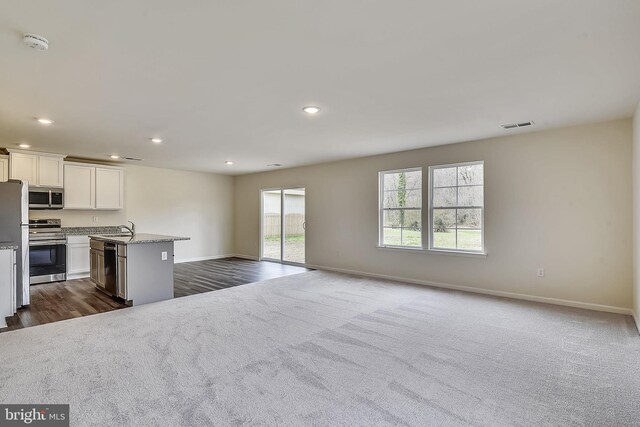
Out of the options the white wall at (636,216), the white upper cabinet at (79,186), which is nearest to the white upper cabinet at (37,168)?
the white upper cabinet at (79,186)

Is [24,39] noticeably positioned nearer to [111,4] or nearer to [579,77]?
[111,4]

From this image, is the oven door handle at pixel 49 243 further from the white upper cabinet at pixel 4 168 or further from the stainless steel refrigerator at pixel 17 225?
the stainless steel refrigerator at pixel 17 225

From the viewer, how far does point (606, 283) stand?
4.11 meters

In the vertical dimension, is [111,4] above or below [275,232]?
above

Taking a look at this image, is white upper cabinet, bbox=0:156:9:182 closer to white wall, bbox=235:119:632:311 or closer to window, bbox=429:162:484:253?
white wall, bbox=235:119:632:311

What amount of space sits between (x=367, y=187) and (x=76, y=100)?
187 inches

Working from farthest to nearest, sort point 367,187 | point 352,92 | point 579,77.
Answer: point 367,187
point 352,92
point 579,77

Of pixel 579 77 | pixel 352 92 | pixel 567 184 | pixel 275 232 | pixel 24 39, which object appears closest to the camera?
pixel 24 39

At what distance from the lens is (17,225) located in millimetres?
4348

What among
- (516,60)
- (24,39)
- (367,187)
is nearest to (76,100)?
(24,39)

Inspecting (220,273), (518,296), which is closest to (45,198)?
(220,273)

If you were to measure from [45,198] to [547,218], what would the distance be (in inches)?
328

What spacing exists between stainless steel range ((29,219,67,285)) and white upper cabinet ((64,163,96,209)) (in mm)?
575

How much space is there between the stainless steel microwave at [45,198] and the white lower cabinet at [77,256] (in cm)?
67
